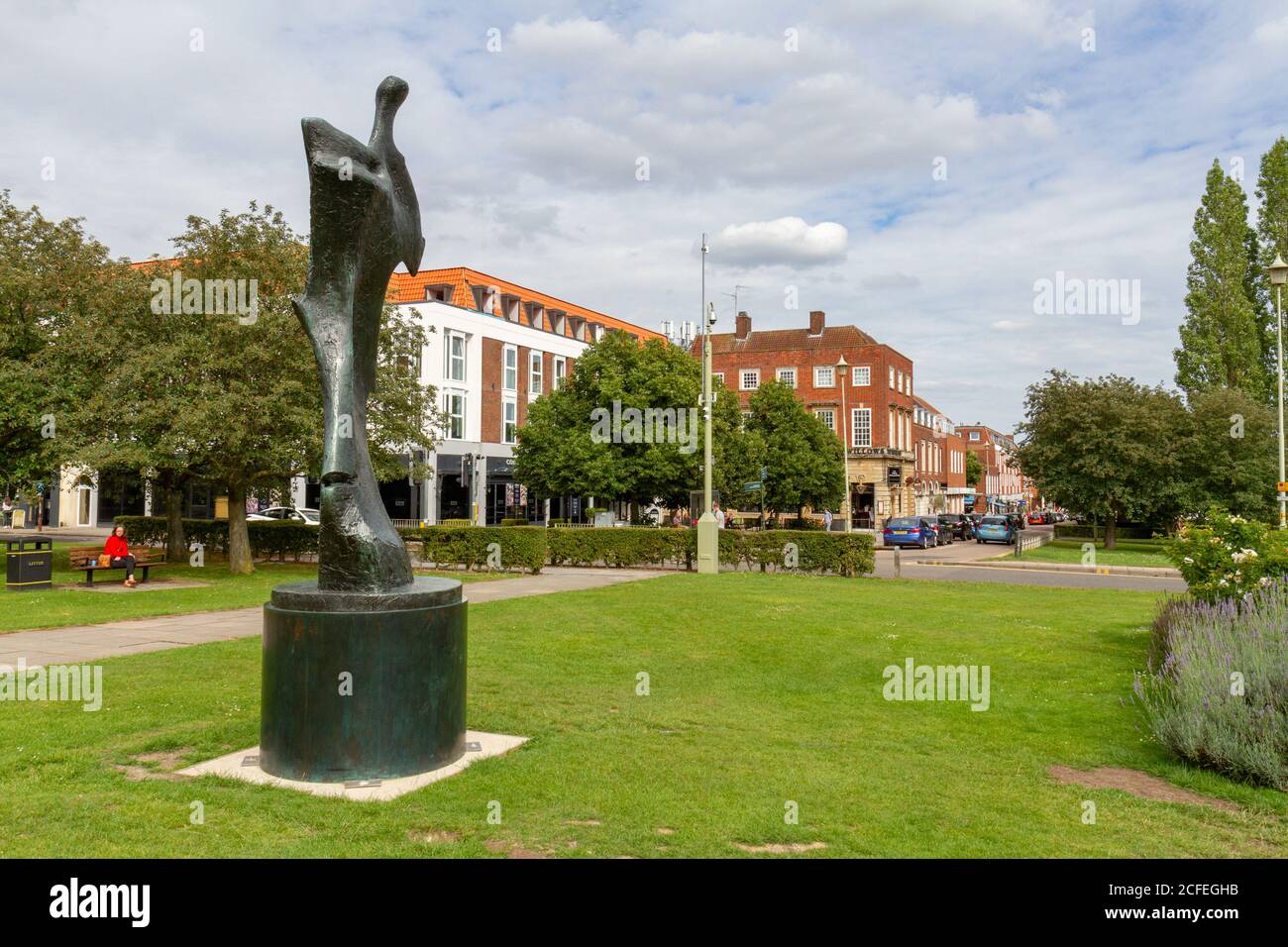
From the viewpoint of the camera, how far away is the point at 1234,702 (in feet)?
21.0

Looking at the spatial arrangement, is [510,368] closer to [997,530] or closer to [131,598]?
[997,530]

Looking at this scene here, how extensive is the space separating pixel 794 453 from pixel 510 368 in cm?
1719

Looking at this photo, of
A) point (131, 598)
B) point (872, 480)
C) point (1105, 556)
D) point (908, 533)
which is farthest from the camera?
point (872, 480)

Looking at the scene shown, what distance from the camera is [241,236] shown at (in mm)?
20781

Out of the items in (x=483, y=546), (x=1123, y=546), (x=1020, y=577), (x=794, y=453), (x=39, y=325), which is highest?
(x=39, y=325)

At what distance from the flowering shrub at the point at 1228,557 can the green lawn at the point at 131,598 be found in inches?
541

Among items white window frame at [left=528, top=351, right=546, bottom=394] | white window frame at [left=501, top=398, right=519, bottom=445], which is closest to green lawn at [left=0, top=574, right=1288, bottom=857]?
white window frame at [left=501, top=398, right=519, bottom=445]

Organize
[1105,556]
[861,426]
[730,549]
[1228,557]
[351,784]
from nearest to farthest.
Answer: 1. [351,784]
2. [1228,557]
3. [730,549]
4. [1105,556]
5. [861,426]

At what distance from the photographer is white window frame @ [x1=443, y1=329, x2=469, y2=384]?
46.8 metres

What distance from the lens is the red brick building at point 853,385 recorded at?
6519 cm

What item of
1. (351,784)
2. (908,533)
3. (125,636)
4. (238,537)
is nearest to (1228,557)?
(351,784)

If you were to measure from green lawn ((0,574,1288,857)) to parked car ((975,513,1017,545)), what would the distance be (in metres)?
35.2

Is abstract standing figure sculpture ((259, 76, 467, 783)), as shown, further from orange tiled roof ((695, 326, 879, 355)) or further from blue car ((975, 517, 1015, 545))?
orange tiled roof ((695, 326, 879, 355))
